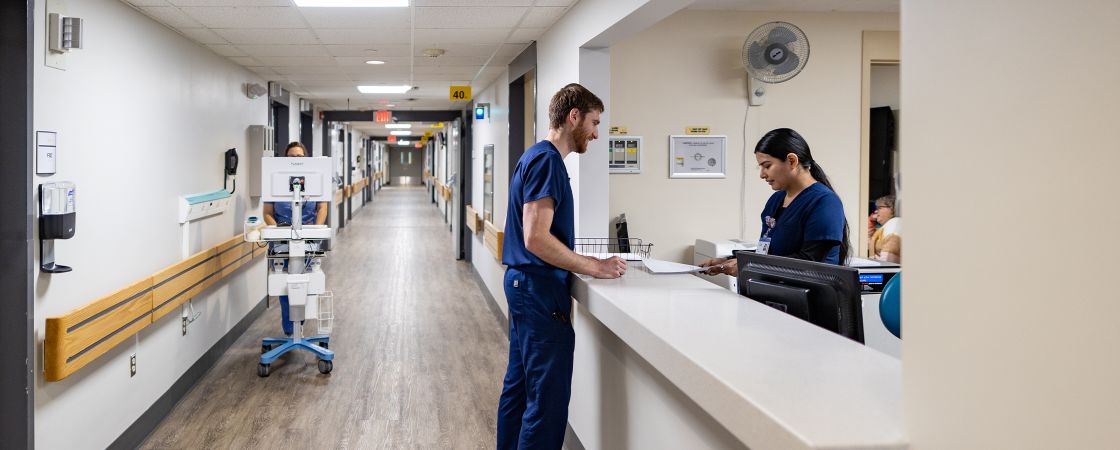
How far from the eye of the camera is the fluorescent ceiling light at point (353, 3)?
394 cm

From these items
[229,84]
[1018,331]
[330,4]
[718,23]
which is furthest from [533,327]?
[229,84]

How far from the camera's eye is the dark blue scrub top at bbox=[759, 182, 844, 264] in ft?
9.09

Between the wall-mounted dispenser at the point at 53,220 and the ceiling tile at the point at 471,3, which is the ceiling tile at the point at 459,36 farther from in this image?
the wall-mounted dispenser at the point at 53,220

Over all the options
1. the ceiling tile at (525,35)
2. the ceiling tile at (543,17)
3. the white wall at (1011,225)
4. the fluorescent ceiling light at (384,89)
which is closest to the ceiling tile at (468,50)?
the ceiling tile at (525,35)

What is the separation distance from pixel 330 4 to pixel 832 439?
3.54 meters

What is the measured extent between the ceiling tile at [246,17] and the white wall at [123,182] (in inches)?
10.7

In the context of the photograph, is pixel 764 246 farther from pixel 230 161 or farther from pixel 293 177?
pixel 230 161

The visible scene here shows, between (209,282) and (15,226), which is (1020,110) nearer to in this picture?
(15,226)

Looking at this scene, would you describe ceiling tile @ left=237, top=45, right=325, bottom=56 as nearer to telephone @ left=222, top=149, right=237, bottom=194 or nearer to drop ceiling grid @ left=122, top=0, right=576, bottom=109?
drop ceiling grid @ left=122, top=0, right=576, bottom=109

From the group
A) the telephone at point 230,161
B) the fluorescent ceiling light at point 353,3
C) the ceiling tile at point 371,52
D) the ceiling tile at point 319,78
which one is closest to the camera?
the fluorescent ceiling light at point 353,3

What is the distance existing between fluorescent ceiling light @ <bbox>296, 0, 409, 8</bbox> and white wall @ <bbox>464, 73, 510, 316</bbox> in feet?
6.64

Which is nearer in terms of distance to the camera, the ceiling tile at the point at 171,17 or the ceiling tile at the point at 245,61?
the ceiling tile at the point at 171,17

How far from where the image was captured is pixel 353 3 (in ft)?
13.1

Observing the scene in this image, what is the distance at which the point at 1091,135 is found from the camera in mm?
886
